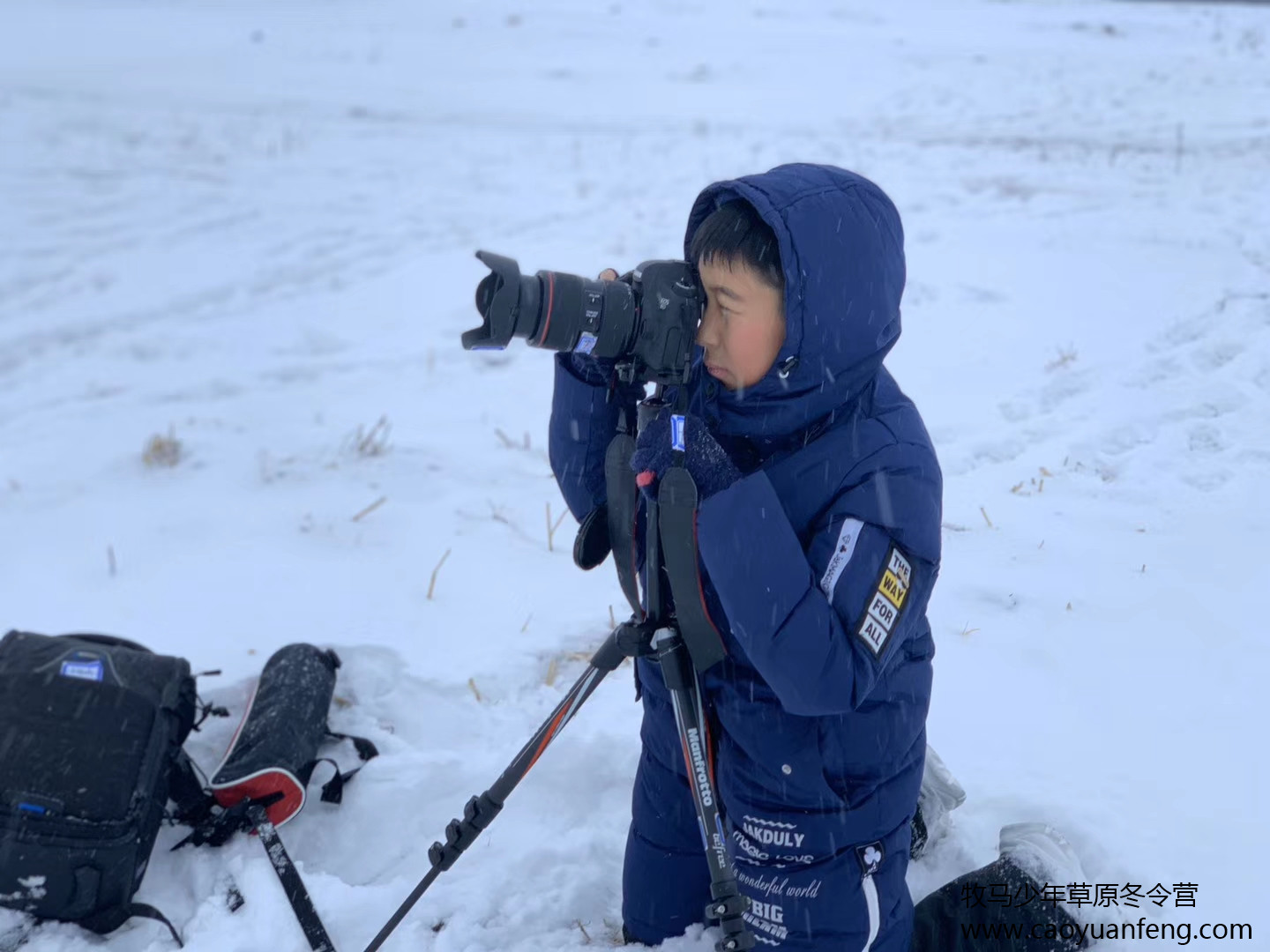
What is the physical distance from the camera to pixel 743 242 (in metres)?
1.56

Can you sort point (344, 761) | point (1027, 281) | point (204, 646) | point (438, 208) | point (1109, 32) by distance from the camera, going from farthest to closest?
point (1109, 32) < point (438, 208) < point (1027, 281) < point (204, 646) < point (344, 761)

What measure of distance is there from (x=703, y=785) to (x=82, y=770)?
1.22 meters

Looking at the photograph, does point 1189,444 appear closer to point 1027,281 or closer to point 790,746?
point 1027,281

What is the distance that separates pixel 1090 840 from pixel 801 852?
699 mm

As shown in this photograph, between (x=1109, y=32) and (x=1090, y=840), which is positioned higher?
(x=1109, y=32)

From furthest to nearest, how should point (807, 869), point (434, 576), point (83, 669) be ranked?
point (434, 576), point (83, 669), point (807, 869)

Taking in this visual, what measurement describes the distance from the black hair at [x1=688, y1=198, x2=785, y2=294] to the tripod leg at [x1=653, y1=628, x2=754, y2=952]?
59 cm

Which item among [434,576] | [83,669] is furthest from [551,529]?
[83,669]

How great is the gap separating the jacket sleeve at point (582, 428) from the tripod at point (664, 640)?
10 centimetres

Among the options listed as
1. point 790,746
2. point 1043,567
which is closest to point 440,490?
point 1043,567

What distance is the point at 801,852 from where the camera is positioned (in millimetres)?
1761

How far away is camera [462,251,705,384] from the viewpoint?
1511 mm

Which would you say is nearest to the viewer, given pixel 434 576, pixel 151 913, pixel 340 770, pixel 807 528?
pixel 807 528

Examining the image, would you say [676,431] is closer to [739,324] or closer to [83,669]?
[739,324]
